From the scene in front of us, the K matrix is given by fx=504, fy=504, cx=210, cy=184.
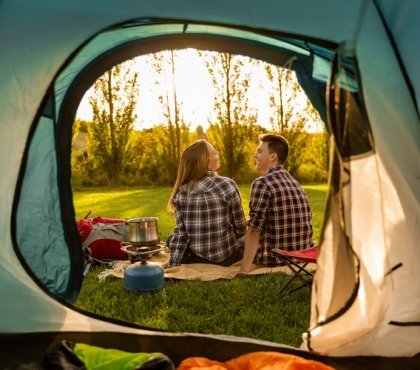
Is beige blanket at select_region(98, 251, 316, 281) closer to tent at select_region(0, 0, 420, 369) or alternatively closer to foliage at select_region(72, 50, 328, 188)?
tent at select_region(0, 0, 420, 369)

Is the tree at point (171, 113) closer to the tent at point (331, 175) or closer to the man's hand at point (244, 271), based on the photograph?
the man's hand at point (244, 271)

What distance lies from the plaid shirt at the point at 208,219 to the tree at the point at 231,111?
7930 millimetres

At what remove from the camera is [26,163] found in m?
2.66

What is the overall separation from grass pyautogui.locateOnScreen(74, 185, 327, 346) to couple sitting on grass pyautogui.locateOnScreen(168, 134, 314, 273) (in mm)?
310

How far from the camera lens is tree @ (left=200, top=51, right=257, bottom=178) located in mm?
11859

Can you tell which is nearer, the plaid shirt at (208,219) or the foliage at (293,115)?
the plaid shirt at (208,219)

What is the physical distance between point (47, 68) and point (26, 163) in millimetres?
535

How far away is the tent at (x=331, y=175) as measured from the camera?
6.17ft

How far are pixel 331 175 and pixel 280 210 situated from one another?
1808mm

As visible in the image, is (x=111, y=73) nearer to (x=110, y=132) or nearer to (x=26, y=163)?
(x=110, y=132)

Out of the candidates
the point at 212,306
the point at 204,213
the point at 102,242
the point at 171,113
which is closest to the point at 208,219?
the point at 204,213

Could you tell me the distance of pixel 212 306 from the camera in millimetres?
3125

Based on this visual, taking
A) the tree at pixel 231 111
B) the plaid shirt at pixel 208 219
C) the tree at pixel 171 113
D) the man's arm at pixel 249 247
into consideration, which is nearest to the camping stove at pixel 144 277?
the plaid shirt at pixel 208 219

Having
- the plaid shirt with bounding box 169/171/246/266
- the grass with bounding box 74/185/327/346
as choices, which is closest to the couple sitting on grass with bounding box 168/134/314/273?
the plaid shirt with bounding box 169/171/246/266
